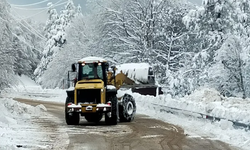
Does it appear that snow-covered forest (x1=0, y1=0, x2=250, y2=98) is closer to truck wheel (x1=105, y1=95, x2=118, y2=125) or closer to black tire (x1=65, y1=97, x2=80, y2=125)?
black tire (x1=65, y1=97, x2=80, y2=125)

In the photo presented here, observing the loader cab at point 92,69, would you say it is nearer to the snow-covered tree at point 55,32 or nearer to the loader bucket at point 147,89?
the loader bucket at point 147,89

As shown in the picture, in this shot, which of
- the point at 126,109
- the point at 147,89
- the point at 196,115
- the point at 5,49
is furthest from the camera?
the point at 147,89

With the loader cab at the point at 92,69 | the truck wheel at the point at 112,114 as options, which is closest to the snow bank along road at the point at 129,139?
the truck wheel at the point at 112,114

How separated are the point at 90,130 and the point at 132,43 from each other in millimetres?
29127

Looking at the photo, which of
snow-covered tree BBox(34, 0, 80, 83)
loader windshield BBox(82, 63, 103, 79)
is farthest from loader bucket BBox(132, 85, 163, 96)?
snow-covered tree BBox(34, 0, 80, 83)

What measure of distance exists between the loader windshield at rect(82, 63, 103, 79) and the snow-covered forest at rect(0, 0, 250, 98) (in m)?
3.14

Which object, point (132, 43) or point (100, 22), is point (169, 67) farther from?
point (100, 22)

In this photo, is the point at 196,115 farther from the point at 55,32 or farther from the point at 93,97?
the point at 55,32

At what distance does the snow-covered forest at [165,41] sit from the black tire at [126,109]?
5283 millimetres

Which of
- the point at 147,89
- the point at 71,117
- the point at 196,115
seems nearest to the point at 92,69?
the point at 71,117

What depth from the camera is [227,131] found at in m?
13.3

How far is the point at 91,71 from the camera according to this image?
Result: 17359 millimetres

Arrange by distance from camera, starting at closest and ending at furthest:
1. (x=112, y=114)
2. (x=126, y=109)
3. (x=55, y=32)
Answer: (x=112, y=114), (x=126, y=109), (x=55, y=32)

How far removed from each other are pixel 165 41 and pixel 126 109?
27.4m
